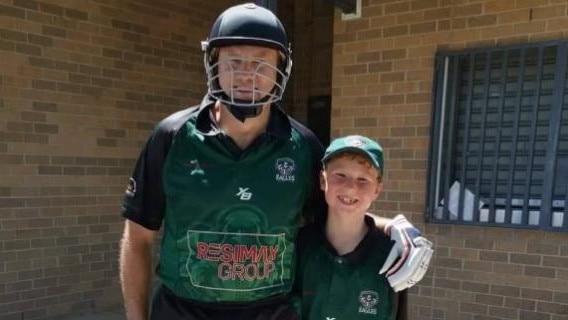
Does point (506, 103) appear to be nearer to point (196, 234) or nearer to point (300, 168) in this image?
point (300, 168)

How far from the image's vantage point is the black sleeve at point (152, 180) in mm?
1697

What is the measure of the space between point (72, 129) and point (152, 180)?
3.58 metres

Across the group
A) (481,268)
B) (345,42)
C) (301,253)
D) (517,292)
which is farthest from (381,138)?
(301,253)

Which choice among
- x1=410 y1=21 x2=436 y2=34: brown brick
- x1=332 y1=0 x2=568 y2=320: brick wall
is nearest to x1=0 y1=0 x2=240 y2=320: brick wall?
x1=332 y1=0 x2=568 y2=320: brick wall

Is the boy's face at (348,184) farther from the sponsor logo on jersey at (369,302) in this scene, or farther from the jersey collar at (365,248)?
the sponsor logo on jersey at (369,302)

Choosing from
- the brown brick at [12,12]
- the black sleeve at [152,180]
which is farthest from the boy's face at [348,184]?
the brown brick at [12,12]

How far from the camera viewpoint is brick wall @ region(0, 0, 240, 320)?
14.9 ft

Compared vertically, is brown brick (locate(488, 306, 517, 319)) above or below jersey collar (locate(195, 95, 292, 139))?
below

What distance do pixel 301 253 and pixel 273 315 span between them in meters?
0.27

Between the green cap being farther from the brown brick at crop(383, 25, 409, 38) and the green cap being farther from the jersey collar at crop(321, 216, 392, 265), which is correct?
the brown brick at crop(383, 25, 409, 38)

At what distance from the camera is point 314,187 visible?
187 centimetres

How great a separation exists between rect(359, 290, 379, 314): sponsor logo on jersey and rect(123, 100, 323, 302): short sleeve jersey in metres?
0.28

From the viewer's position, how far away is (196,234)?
5.39ft

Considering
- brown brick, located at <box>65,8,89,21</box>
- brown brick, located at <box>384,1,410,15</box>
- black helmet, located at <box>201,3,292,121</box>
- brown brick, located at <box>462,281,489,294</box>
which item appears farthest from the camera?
brown brick, located at <box>65,8,89,21</box>
